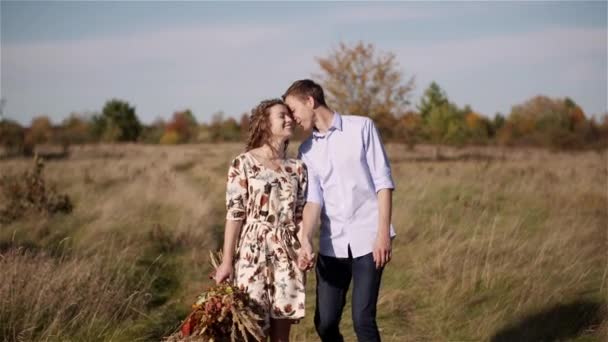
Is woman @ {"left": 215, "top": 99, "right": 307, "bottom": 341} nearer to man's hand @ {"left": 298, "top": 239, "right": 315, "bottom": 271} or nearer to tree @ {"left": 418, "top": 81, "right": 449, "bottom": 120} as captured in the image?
man's hand @ {"left": 298, "top": 239, "right": 315, "bottom": 271}

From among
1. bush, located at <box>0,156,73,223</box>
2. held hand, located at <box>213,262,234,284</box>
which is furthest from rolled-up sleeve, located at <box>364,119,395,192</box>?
bush, located at <box>0,156,73,223</box>

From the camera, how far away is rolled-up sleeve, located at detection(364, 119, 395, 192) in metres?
3.68

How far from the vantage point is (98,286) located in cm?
584

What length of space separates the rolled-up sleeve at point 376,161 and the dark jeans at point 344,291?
40 cm

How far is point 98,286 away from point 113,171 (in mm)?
14211

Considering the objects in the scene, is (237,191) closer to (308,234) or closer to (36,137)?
(308,234)

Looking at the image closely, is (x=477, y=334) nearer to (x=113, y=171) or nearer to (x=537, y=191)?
(x=537, y=191)

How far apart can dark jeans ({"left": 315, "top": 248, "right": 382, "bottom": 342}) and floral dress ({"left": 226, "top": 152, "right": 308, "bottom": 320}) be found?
0.17m

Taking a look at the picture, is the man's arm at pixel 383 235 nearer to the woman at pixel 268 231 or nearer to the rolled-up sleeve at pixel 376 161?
the rolled-up sleeve at pixel 376 161

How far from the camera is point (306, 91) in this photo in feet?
12.5

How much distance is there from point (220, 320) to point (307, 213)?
784mm

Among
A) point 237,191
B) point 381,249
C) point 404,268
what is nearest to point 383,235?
point 381,249

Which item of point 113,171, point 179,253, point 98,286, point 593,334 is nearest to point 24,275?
point 98,286

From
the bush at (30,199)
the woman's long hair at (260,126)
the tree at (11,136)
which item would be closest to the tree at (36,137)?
the tree at (11,136)
